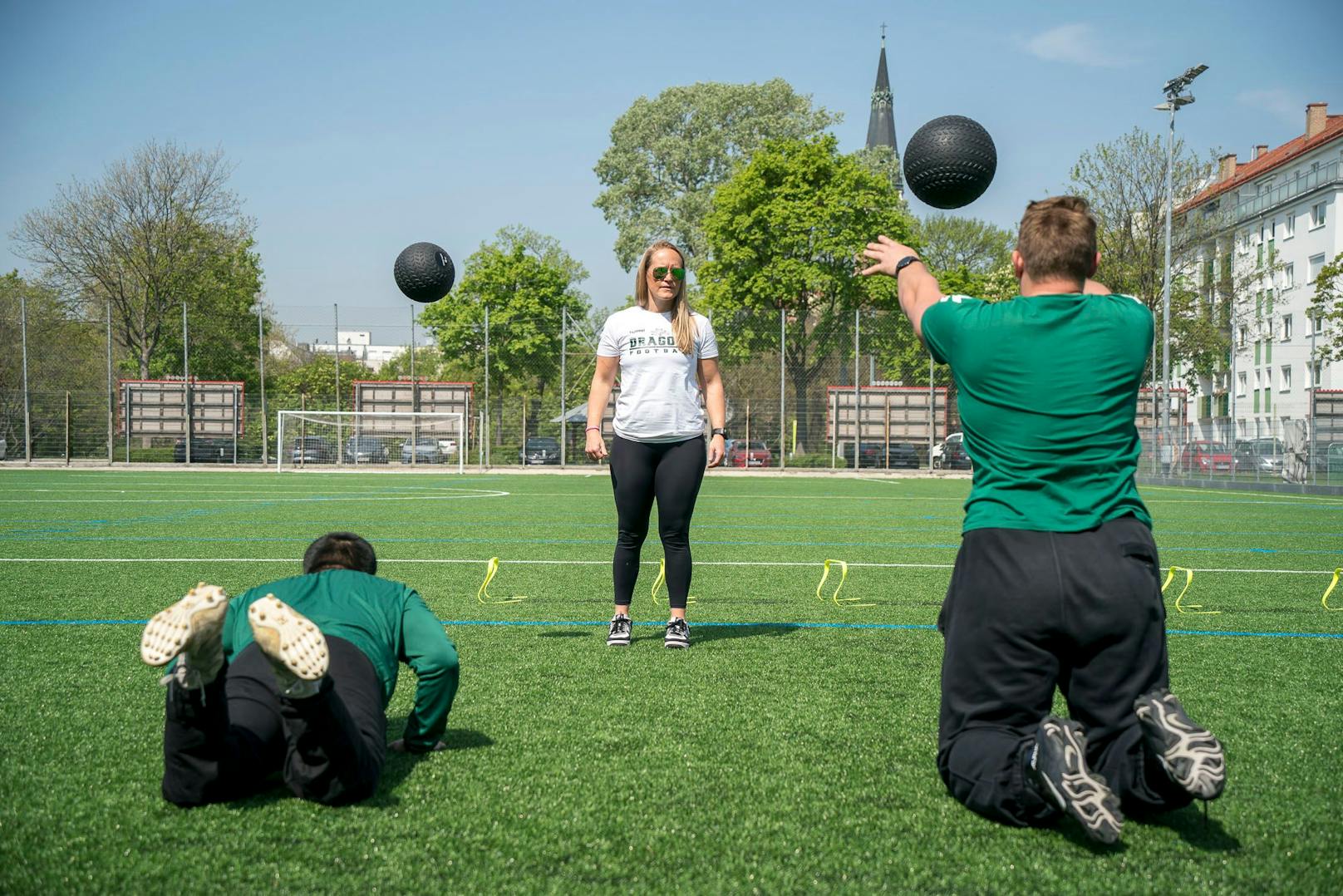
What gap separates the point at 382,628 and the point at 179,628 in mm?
817

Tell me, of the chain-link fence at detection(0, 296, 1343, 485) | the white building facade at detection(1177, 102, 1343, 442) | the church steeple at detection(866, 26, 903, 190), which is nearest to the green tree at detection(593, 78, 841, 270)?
the chain-link fence at detection(0, 296, 1343, 485)

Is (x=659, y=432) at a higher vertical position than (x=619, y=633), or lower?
higher

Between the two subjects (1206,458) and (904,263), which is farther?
(1206,458)

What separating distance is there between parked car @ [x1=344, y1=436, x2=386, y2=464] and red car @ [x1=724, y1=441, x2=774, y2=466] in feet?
35.2

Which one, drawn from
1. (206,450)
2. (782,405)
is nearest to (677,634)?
(782,405)

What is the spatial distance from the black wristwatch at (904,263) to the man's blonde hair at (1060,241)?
34 centimetres

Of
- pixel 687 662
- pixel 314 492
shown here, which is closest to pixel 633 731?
pixel 687 662

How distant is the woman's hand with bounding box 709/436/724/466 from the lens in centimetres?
527

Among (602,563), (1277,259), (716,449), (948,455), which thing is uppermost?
(1277,259)

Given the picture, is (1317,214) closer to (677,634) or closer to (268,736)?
(677,634)

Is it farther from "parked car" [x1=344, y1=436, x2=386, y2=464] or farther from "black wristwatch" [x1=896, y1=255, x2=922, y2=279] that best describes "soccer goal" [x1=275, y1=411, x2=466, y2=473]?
"black wristwatch" [x1=896, y1=255, x2=922, y2=279]

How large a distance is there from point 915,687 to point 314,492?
16084mm

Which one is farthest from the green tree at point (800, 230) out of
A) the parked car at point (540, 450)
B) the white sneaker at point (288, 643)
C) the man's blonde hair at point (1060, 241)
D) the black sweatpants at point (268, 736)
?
the white sneaker at point (288, 643)

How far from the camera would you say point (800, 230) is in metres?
40.2
